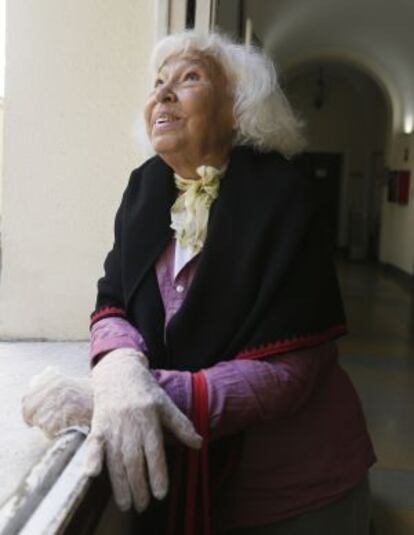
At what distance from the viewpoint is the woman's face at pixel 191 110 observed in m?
1.25

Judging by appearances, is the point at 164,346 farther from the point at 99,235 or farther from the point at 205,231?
the point at 99,235

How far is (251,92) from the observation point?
130 centimetres

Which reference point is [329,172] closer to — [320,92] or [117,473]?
[320,92]

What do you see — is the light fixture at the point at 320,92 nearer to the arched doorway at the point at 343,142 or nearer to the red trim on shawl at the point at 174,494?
the arched doorway at the point at 343,142

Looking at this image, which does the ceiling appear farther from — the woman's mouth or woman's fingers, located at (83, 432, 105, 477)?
woman's fingers, located at (83, 432, 105, 477)

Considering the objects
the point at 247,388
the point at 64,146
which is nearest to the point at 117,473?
the point at 247,388

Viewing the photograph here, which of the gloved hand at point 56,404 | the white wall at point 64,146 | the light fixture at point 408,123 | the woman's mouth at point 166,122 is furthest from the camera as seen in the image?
the light fixture at point 408,123

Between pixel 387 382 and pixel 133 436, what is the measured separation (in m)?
3.56

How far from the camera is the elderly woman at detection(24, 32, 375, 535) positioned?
113 cm

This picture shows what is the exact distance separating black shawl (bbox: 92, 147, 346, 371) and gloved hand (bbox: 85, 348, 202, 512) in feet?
0.72

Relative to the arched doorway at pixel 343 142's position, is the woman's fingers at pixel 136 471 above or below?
below

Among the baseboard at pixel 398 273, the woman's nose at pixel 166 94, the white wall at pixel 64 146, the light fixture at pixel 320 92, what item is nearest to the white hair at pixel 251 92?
the woman's nose at pixel 166 94

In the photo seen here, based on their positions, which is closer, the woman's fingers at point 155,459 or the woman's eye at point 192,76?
the woman's fingers at point 155,459

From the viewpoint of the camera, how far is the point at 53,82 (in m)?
1.83
